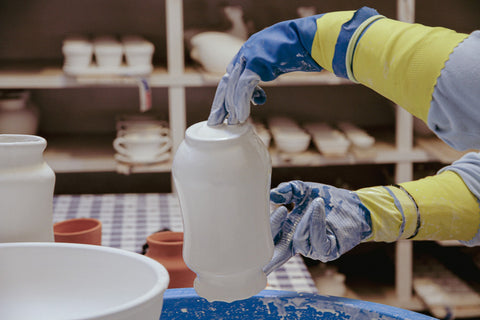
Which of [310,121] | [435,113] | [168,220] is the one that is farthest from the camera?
[310,121]

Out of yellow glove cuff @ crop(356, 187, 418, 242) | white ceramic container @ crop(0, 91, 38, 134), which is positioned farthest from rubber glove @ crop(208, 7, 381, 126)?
white ceramic container @ crop(0, 91, 38, 134)

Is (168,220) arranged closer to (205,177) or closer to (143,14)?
(205,177)

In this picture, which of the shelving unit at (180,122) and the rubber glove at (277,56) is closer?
the rubber glove at (277,56)

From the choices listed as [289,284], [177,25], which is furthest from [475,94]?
[177,25]

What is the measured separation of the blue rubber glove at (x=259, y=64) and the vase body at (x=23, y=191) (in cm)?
24

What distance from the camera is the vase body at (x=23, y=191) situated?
78 cm

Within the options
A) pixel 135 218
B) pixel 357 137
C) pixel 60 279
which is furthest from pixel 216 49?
pixel 60 279

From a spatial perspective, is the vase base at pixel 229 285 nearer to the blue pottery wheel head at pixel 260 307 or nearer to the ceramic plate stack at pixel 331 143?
the blue pottery wheel head at pixel 260 307

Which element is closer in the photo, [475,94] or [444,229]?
[475,94]

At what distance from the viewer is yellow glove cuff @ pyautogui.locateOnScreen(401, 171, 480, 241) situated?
3.94 ft

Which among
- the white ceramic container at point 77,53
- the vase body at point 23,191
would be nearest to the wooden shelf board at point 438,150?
the white ceramic container at point 77,53

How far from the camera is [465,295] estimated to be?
248 cm

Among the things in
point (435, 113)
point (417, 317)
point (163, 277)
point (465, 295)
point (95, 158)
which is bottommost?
point (465, 295)

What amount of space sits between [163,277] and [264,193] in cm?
18
